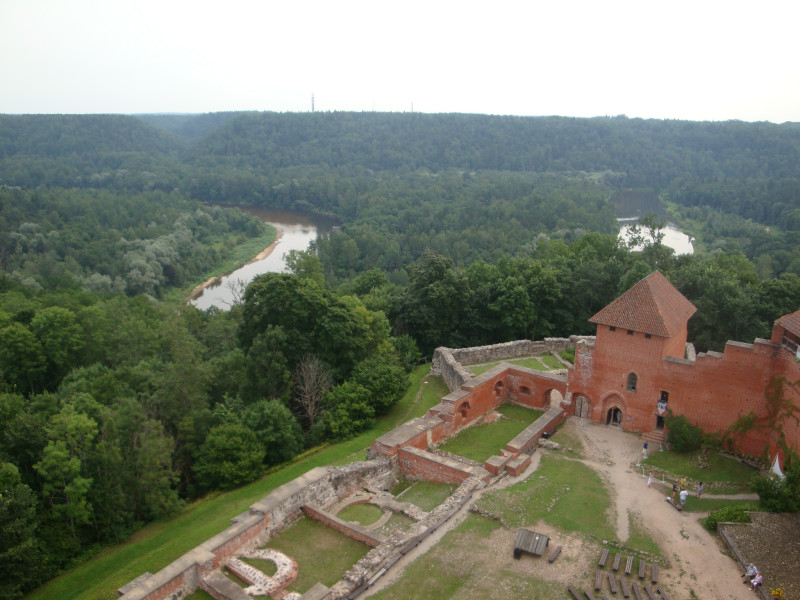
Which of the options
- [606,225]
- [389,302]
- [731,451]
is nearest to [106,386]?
[389,302]

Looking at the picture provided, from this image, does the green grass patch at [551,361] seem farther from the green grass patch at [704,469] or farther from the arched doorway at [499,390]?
the green grass patch at [704,469]

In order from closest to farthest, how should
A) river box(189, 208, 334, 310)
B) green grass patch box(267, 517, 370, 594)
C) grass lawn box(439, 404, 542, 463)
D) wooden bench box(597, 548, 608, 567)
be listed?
wooden bench box(597, 548, 608, 567), green grass patch box(267, 517, 370, 594), grass lawn box(439, 404, 542, 463), river box(189, 208, 334, 310)

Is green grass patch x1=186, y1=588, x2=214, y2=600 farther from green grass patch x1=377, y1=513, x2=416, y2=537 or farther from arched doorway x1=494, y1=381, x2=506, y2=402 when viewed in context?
arched doorway x1=494, y1=381, x2=506, y2=402

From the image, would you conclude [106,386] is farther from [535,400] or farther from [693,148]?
[693,148]

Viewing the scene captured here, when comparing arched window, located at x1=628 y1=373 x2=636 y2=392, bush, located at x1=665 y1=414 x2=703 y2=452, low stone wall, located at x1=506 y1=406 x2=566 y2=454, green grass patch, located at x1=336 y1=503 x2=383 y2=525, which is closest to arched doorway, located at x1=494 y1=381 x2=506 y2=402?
low stone wall, located at x1=506 y1=406 x2=566 y2=454

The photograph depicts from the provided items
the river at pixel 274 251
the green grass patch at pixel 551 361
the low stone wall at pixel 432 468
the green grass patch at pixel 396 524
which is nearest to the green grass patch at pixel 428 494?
the low stone wall at pixel 432 468

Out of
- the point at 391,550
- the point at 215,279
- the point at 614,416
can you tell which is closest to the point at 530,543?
the point at 391,550

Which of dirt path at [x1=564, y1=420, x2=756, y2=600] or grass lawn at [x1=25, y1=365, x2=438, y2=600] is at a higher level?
dirt path at [x1=564, y1=420, x2=756, y2=600]
